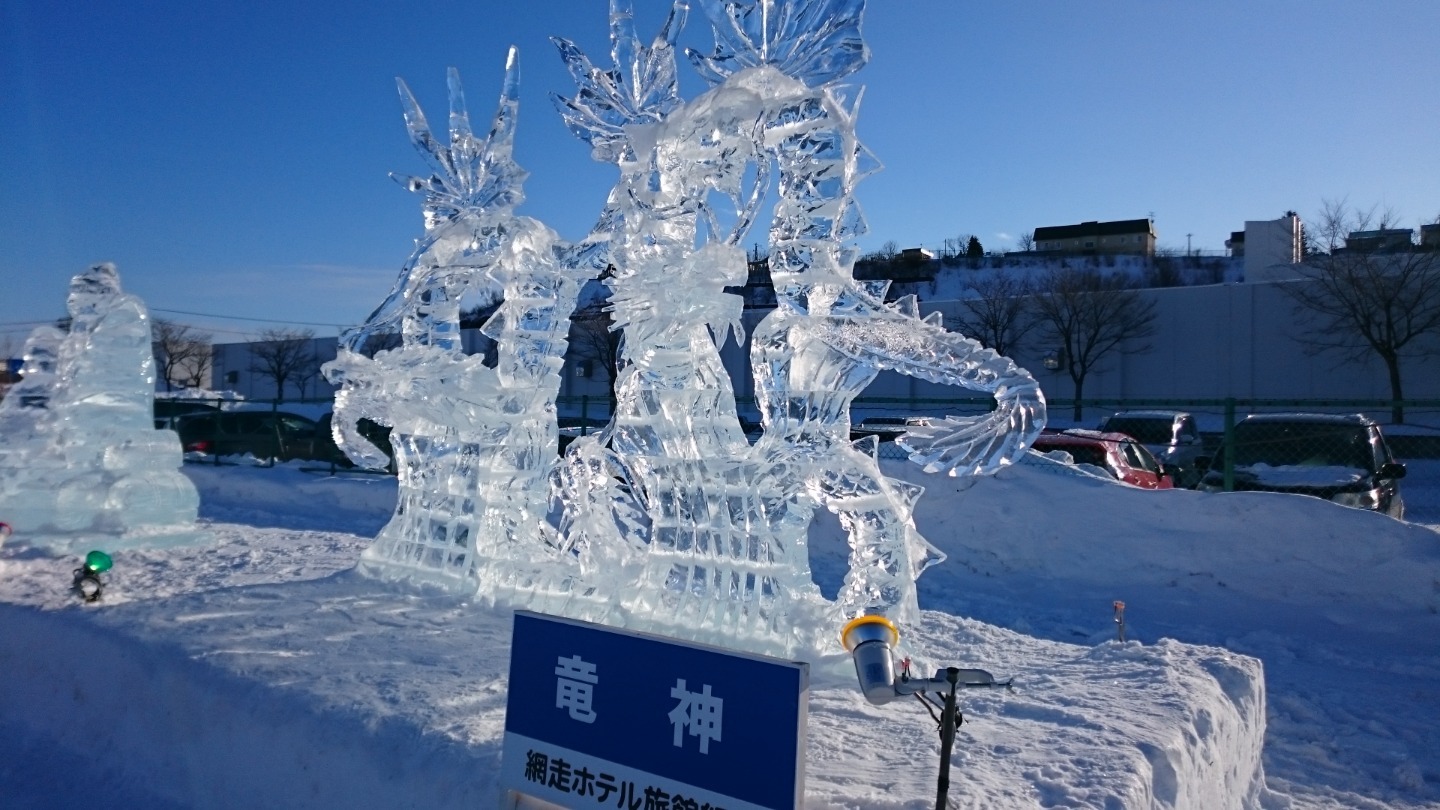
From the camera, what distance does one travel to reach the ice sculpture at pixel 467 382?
6688mm

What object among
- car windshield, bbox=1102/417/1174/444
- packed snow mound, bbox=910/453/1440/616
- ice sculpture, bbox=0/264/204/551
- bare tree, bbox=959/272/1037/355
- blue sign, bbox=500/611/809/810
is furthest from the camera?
bare tree, bbox=959/272/1037/355

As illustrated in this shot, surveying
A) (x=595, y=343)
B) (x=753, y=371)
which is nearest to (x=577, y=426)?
(x=753, y=371)

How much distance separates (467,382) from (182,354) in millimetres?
39972

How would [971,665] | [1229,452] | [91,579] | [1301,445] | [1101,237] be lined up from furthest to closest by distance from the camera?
[1101,237] < [1301,445] < [1229,452] < [91,579] < [971,665]

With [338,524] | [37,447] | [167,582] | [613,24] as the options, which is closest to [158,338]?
[338,524]

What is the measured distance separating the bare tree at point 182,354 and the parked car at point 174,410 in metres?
19.0

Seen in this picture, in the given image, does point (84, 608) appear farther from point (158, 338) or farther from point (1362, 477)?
point (158, 338)

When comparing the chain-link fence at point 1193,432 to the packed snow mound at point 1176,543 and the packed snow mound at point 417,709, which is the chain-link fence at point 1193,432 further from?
the packed snow mound at point 417,709

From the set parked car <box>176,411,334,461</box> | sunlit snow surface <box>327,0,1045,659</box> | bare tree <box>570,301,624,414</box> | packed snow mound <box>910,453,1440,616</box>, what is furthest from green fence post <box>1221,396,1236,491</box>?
bare tree <box>570,301,624,414</box>

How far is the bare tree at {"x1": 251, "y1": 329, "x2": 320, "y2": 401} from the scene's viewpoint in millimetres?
38312

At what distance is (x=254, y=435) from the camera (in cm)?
1842

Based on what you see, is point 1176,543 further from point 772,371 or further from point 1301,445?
point 772,371

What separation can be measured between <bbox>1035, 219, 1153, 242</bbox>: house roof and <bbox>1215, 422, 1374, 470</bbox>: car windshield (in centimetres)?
5630

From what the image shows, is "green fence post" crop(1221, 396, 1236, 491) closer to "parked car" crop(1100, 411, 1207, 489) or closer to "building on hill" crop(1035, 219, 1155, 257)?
"parked car" crop(1100, 411, 1207, 489)
